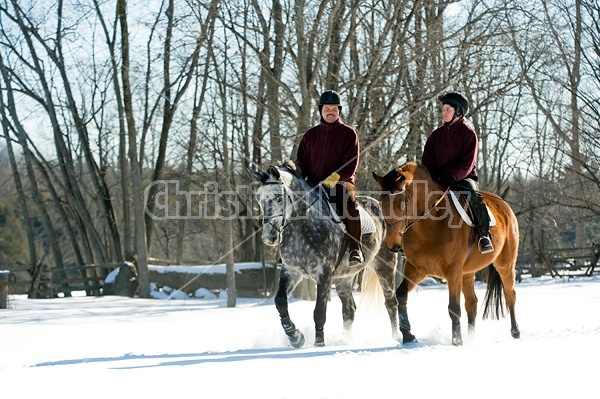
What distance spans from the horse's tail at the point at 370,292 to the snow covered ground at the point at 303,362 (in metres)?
0.10

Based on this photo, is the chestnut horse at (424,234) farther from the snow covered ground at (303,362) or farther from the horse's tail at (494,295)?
the horse's tail at (494,295)

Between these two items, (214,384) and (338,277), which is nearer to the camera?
(214,384)

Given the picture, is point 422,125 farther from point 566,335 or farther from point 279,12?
point 566,335

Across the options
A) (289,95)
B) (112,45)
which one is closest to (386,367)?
(289,95)

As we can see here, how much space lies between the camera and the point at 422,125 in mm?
21922

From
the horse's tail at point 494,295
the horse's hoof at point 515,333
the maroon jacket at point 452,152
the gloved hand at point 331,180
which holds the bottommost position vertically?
the horse's hoof at point 515,333

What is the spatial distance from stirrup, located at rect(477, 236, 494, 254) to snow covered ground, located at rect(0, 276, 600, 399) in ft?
3.67

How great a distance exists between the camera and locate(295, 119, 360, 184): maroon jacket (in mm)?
8938

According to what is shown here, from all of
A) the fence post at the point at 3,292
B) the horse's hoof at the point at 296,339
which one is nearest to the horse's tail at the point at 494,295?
the horse's hoof at the point at 296,339

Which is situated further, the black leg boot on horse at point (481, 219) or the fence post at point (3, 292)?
the fence post at point (3, 292)

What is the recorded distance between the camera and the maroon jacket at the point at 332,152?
8.94m

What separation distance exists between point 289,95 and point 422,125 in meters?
5.72

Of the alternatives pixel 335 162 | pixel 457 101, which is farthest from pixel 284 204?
pixel 457 101

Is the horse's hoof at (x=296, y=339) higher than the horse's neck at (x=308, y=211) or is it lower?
lower
